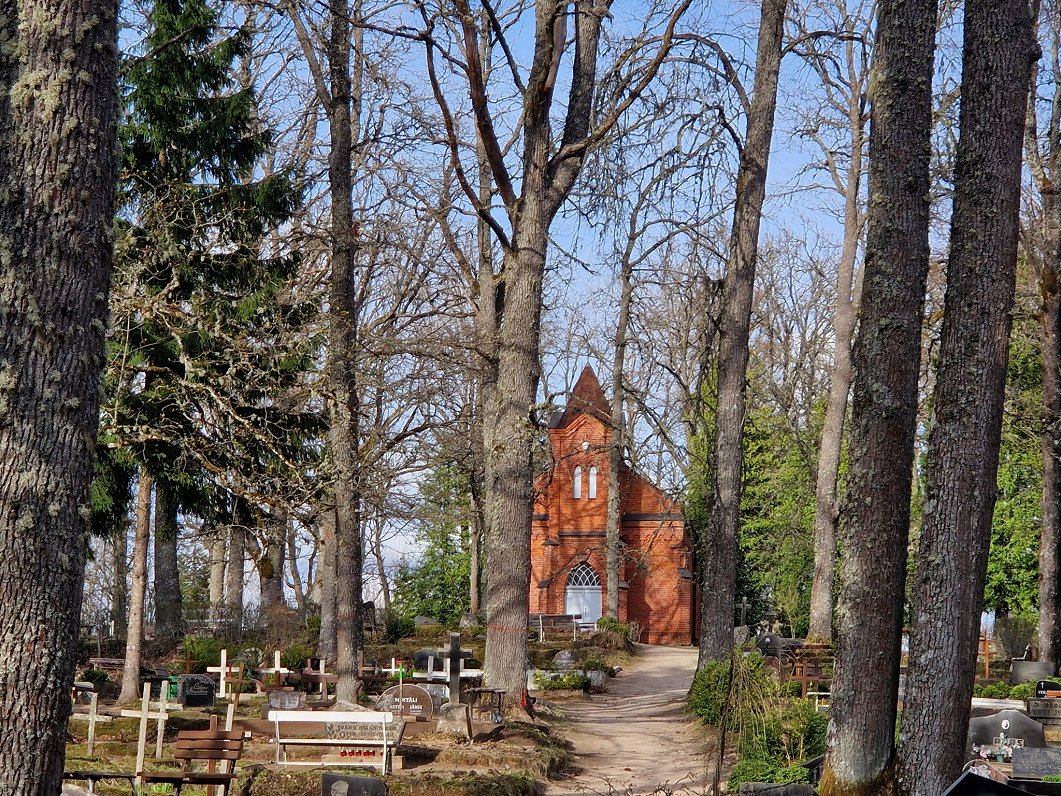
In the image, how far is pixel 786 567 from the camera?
38.8 meters

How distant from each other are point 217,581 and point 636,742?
22.1 m

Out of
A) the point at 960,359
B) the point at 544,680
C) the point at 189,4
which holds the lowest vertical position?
the point at 544,680

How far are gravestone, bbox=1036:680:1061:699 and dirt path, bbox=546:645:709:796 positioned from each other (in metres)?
5.18

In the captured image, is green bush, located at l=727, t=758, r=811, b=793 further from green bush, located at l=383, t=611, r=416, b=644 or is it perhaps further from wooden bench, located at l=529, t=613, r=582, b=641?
wooden bench, located at l=529, t=613, r=582, b=641

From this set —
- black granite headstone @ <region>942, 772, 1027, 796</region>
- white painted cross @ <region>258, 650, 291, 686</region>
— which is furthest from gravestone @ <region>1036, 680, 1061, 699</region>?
black granite headstone @ <region>942, 772, 1027, 796</region>

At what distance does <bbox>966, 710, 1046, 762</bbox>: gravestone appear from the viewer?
11.9 meters

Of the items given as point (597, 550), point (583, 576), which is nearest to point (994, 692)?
point (597, 550)

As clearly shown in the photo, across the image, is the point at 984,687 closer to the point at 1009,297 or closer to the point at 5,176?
the point at 1009,297

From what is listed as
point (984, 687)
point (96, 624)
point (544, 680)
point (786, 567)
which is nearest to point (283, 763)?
point (544, 680)

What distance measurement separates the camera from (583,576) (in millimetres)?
45250

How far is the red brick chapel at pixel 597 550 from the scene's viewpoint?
146 ft

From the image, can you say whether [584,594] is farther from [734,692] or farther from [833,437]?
[734,692]

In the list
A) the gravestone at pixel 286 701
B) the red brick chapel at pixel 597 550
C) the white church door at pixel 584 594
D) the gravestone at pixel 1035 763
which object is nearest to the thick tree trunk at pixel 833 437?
the gravestone at pixel 286 701

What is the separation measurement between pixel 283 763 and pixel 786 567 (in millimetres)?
29972
